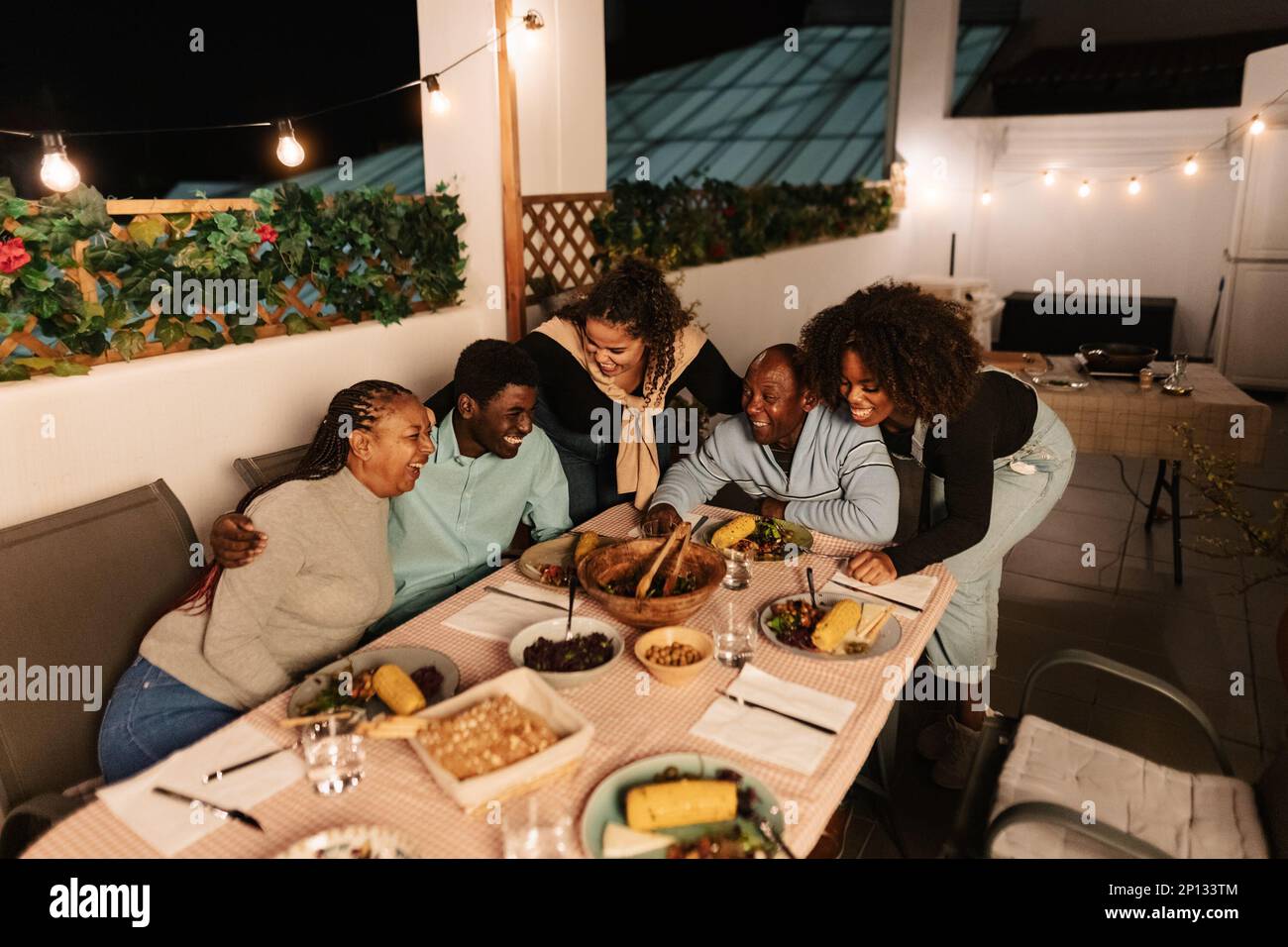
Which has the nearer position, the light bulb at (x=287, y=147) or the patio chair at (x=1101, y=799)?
the patio chair at (x=1101, y=799)

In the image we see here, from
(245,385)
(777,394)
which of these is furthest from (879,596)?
(245,385)

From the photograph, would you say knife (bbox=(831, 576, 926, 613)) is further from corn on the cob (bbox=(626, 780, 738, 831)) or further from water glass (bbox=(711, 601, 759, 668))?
corn on the cob (bbox=(626, 780, 738, 831))

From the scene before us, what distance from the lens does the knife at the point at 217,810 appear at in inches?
51.6

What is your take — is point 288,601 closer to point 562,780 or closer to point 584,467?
point 562,780

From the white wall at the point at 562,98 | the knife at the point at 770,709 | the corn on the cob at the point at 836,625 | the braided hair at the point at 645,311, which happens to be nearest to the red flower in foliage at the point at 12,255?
the braided hair at the point at 645,311

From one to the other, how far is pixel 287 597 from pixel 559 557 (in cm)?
67

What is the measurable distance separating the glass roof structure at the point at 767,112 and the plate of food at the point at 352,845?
10.00 metres

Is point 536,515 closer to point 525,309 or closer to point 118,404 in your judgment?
point 118,404

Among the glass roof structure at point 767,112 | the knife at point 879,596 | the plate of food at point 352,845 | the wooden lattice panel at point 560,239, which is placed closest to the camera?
the plate of food at point 352,845

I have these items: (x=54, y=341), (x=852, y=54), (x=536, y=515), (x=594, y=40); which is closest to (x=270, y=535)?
(x=536, y=515)

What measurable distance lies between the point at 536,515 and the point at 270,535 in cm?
88

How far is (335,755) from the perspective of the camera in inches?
55.5

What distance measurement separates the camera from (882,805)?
2.48 meters

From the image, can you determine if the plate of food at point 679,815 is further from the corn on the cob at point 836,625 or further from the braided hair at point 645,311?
the braided hair at point 645,311
